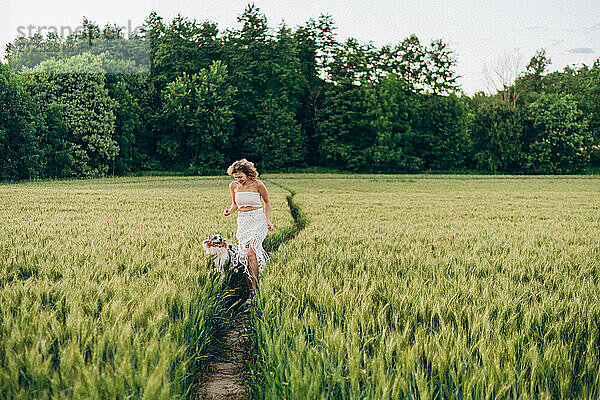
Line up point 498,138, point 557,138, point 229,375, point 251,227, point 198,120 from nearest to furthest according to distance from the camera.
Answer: point 229,375 < point 251,227 < point 198,120 < point 557,138 < point 498,138

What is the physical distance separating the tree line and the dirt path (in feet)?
130

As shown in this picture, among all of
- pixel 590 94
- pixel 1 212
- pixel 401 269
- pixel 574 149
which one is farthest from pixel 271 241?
pixel 590 94

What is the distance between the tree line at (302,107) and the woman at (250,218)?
38.2 m

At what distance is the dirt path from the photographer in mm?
3145

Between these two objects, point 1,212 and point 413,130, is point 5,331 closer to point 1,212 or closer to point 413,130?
point 1,212

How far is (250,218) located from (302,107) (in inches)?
1906

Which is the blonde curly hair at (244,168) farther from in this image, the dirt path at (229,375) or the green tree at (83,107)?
the green tree at (83,107)

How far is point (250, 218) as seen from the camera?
5402mm

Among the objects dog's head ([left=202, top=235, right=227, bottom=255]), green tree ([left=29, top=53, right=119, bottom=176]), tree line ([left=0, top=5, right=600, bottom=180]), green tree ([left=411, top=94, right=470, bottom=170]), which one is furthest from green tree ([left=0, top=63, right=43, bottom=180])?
green tree ([left=411, top=94, right=470, bottom=170])

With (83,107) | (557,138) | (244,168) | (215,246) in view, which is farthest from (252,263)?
(557,138)

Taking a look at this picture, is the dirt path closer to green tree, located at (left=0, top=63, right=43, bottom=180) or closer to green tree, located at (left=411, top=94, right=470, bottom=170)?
green tree, located at (left=0, top=63, right=43, bottom=180)

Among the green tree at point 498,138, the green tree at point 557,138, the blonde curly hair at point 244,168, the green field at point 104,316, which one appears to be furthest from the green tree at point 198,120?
the blonde curly hair at point 244,168

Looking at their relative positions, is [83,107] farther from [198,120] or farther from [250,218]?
[250,218]

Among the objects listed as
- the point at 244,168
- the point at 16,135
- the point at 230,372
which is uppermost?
the point at 16,135
